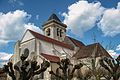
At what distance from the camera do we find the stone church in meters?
44.8

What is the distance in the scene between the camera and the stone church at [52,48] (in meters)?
44.8

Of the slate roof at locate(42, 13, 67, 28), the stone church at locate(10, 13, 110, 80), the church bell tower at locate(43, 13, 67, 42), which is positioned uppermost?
the slate roof at locate(42, 13, 67, 28)

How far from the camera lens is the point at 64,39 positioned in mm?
58844

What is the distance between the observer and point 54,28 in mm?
57406

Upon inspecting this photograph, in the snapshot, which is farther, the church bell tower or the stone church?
the church bell tower

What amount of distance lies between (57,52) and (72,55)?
4.56 metres

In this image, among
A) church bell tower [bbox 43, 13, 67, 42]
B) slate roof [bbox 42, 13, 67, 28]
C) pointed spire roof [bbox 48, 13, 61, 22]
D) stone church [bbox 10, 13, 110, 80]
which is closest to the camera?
stone church [bbox 10, 13, 110, 80]

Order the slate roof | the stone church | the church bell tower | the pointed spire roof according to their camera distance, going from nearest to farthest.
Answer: the stone church
the church bell tower
the slate roof
the pointed spire roof

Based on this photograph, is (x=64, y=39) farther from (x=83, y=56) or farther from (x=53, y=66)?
(x=53, y=66)

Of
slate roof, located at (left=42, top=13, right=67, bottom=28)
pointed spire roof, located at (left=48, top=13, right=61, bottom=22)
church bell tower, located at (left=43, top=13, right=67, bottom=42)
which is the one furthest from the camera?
pointed spire roof, located at (left=48, top=13, right=61, bottom=22)

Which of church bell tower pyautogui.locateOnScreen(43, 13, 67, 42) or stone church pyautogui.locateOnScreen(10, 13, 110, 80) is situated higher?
church bell tower pyautogui.locateOnScreen(43, 13, 67, 42)

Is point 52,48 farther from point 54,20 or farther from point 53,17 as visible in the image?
point 53,17

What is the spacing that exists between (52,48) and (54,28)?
8773 mm

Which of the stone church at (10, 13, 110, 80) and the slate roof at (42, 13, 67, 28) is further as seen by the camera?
the slate roof at (42, 13, 67, 28)
